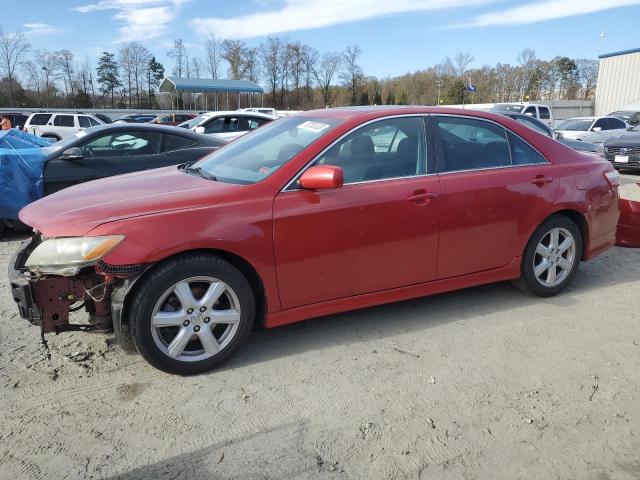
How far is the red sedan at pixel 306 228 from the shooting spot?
297 centimetres

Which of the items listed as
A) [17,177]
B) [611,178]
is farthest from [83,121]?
[611,178]

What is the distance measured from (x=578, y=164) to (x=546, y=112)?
1963cm

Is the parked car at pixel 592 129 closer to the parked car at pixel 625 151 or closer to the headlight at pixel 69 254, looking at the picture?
the parked car at pixel 625 151

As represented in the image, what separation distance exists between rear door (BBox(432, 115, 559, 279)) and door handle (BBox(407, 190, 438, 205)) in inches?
4.7

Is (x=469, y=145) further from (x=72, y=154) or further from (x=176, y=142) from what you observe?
(x=72, y=154)

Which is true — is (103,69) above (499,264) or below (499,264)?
above

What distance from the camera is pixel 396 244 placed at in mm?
Result: 3629

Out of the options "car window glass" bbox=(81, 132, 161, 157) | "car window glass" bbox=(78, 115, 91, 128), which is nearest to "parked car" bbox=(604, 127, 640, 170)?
"car window glass" bbox=(81, 132, 161, 157)

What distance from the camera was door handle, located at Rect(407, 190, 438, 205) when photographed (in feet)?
12.0

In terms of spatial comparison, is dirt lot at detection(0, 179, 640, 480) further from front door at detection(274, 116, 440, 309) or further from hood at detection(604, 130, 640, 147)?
hood at detection(604, 130, 640, 147)

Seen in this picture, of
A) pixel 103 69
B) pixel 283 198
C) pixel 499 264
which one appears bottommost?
pixel 499 264

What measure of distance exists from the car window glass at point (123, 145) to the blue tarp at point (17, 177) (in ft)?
2.14

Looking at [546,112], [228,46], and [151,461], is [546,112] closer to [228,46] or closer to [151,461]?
[151,461]

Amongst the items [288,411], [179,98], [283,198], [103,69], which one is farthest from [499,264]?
[103,69]
